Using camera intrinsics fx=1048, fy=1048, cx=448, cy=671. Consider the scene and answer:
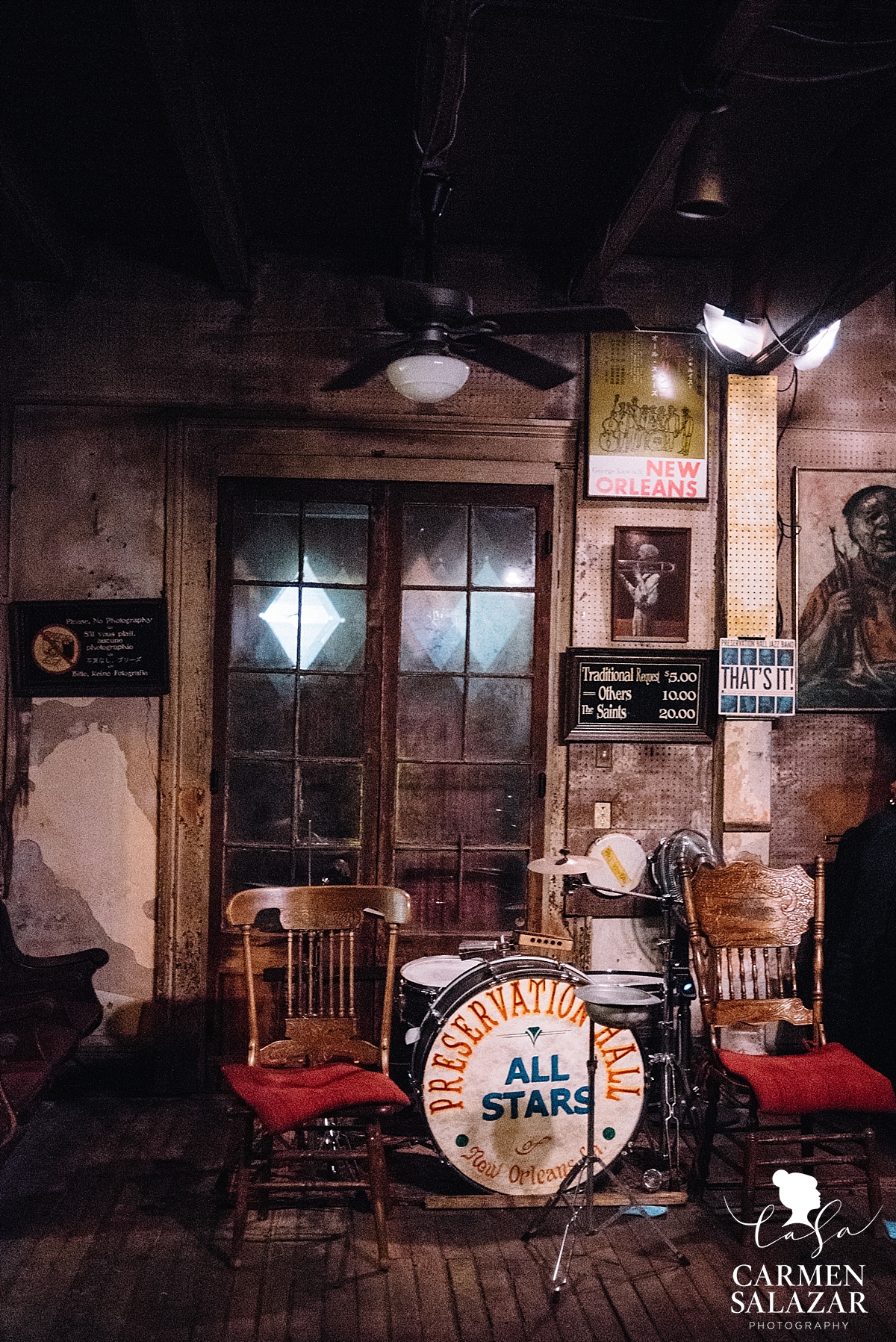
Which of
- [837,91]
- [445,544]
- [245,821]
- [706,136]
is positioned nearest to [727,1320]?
[245,821]

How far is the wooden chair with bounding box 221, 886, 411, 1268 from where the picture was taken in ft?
12.0

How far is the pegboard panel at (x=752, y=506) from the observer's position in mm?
5195

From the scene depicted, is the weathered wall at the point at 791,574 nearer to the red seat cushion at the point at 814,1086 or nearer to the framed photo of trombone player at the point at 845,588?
the framed photo of trombone player at the point at 845,588

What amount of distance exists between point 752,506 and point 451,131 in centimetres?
246

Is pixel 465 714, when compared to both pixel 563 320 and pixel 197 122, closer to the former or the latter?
pixel 563 320

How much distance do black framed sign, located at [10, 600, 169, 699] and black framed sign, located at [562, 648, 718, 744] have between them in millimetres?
2027

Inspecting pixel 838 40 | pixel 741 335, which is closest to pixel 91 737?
pixel 741 335

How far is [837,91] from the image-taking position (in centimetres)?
381

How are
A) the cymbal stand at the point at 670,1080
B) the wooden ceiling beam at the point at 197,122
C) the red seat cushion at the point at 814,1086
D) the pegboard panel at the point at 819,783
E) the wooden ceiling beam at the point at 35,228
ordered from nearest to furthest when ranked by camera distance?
1. the wooden ceiling beam at the point at 197,122
2. the red seat cushion at the point at 814,1086
3. the wooden ceiling beam at the point at 35,228
4. the cymbal stand at the point at 670,1080
5. the pegboard panel at the point at 819,783

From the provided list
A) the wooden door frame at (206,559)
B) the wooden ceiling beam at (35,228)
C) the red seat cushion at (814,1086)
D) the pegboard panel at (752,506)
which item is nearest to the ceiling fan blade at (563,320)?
the wooden door frame at (206,559)

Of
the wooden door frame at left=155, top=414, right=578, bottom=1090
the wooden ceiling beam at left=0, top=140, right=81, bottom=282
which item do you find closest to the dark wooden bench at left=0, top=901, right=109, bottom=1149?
A: the wooden door frame at left=155, top=414, right=578, bottom=1090

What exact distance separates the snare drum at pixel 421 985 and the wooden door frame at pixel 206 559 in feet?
3.29

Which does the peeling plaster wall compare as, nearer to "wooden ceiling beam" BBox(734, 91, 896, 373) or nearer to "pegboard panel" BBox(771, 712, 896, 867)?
"wooden ceiling beam" BBox(734, 91, 896, 373)

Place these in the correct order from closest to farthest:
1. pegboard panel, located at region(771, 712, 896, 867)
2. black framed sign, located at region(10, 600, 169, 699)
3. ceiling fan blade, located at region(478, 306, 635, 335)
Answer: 1. ceiling fan blade, located at region(478, 306, 635, 335)
2. black framed sign, located at region(10, 600, 169, 699)
3. pegboard panel, located at region(771, 712, 896, 867)
